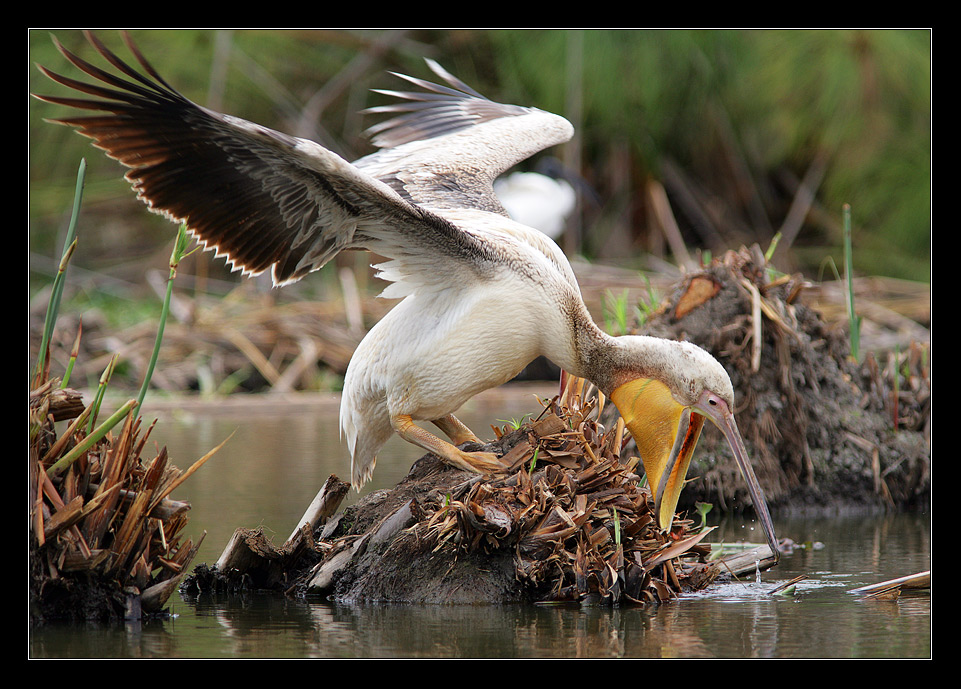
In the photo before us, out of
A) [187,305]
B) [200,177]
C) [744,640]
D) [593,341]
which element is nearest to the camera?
[744,640]

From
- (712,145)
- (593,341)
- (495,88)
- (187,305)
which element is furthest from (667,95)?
(593,341)

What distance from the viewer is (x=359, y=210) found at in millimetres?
4227

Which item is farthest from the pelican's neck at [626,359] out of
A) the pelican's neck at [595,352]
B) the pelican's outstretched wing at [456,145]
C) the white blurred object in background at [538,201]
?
the white blurred object in background at [538,201]

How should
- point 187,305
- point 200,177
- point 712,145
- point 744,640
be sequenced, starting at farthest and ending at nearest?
point 712,145
point 187,305
point 200,177
point 744,640

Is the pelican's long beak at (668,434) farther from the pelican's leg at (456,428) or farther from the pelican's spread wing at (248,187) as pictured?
the pelican's spread wing at (248,187)

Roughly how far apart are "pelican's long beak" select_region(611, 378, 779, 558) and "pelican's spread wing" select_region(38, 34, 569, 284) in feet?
2.76

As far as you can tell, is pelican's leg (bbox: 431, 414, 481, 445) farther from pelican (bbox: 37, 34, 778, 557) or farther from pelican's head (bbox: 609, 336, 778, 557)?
pelican's head (bbox: 609, 336, 778, 557)

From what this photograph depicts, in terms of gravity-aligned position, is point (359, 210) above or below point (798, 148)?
below

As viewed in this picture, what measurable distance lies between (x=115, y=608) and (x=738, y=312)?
3682mm

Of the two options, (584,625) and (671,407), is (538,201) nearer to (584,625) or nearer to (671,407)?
(671,407)

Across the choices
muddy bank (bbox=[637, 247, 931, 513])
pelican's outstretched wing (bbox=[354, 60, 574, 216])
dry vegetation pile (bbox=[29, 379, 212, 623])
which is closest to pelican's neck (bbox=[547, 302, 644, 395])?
pelican's outstretched wing (bbox=[354, 60, 574, 216])

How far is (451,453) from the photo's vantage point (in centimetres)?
445

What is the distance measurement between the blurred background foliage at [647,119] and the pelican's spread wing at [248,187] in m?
8.65

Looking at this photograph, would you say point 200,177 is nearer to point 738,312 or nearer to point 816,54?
point 738,312
